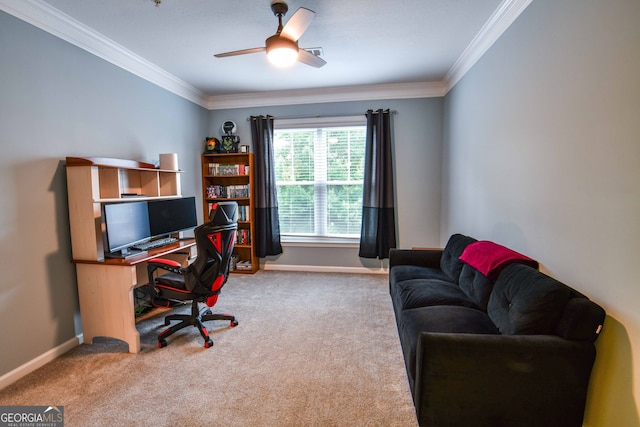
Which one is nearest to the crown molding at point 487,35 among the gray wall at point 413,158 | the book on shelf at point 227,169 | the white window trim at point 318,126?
the gray wall at point 413,158

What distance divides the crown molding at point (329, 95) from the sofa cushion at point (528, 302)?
115 inches

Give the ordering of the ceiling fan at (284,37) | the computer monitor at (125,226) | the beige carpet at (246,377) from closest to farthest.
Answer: the beige carpet at (246,377)
the ceiling fan at (284,37)
the computer monitor at (125,226)

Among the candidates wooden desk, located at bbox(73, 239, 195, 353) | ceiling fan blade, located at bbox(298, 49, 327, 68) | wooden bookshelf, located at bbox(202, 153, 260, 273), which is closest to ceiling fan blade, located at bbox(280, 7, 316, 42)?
ceiling fan blade, located at bbox(298, 49, 327, 68)

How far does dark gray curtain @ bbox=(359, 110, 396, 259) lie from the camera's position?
4.02m

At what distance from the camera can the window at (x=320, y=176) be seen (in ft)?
14.0

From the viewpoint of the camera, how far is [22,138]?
207 centimetres

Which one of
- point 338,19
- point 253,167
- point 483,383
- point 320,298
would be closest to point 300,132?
point 253,167

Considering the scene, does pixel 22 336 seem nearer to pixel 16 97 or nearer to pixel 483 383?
pixel 16 97

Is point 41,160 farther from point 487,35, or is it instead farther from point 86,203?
point 487,35

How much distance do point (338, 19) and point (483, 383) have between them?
104 inches

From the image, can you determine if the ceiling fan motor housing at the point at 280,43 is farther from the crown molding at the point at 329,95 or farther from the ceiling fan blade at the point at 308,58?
the crown molding at the point at 329,95

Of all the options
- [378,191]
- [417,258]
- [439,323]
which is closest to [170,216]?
[378,191]

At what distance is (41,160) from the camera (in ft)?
7.20

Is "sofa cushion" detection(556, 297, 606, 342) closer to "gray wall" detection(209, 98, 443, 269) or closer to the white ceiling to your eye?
the white ceiling
